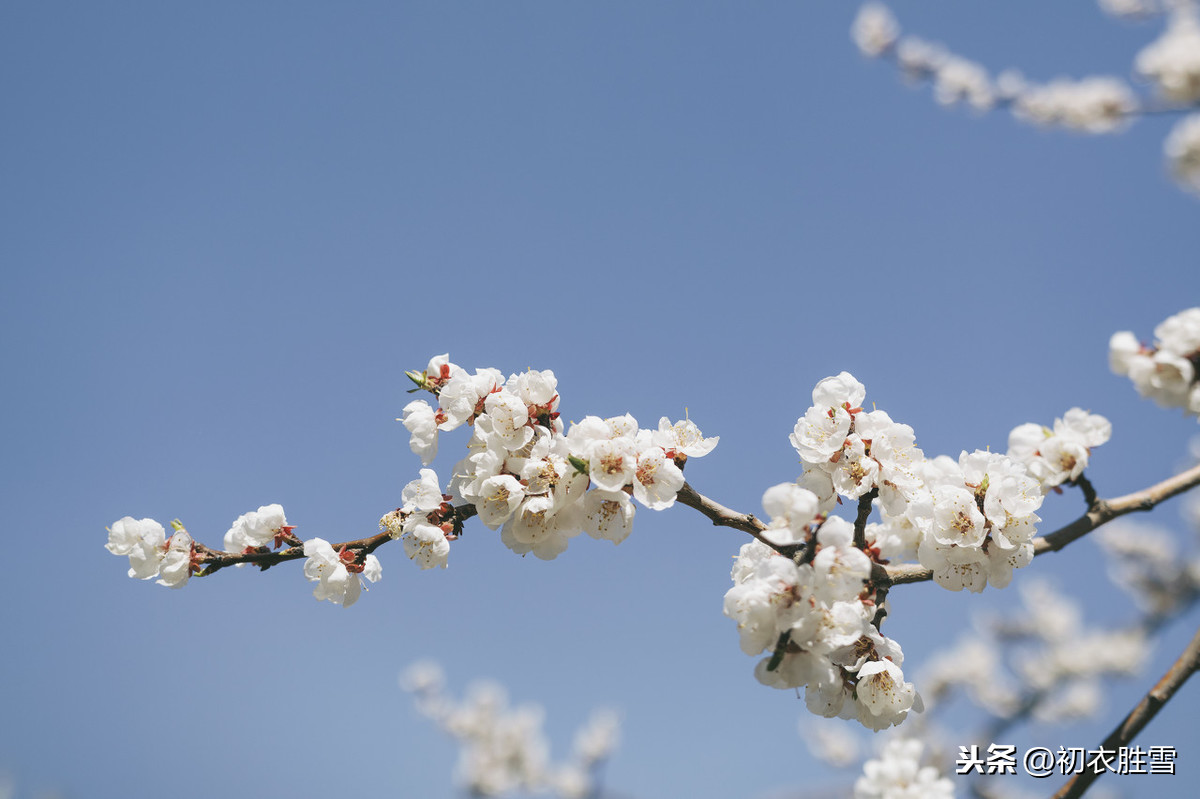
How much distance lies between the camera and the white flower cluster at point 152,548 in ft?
7.92

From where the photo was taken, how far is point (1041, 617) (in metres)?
13.9

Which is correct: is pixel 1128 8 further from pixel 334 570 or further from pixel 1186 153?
pixel 334 570

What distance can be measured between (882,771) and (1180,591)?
11.3 m

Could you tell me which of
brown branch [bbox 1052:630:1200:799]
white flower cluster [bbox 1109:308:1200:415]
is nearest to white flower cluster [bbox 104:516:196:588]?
brown branch [bbox 1052:630:1200:799]

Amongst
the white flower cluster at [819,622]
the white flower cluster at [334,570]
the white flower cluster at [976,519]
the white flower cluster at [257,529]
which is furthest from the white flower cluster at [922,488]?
the white flower cluster at [257,529]

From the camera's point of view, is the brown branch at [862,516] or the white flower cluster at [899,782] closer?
the brown branch at [862,516]

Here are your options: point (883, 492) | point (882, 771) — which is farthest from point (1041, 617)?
point (883, 492)

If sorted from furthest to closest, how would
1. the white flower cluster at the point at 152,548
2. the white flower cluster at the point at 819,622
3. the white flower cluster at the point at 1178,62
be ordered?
the white flower cluster at the point at 1178,62, the white flower cluster at the point at 152,548, the white flower cluster at the point at 819,622

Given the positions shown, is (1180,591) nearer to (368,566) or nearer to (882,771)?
(882,771)

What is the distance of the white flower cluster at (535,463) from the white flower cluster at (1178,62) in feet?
16.7

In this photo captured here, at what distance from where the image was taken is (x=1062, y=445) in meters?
2.17

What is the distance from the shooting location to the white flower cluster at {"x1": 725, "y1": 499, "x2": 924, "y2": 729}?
185cm

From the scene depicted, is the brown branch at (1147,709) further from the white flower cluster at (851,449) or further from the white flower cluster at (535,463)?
the white flower cluster at (535,463)

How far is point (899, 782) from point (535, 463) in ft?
7.05
